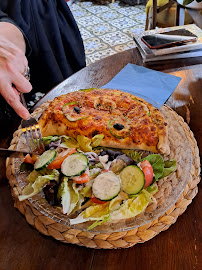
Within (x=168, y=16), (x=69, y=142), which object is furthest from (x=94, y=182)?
(x=168, y=16)

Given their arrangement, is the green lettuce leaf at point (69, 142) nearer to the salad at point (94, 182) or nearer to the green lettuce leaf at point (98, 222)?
the salad at point (94, 182)

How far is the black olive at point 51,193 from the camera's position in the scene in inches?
39.5

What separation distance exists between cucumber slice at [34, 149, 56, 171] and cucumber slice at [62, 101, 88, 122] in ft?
0.96

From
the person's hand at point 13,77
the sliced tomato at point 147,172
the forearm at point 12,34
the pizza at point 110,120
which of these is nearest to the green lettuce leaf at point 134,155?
the pizza at point 110,120

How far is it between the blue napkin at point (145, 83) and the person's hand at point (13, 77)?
59 cm

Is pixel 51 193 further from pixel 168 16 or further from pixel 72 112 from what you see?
pixel 168 16

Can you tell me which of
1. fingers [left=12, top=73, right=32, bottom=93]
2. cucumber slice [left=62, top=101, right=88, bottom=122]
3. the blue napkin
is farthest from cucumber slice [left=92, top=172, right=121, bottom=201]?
the blue napkin

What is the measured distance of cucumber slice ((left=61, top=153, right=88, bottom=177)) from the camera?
1028 mm

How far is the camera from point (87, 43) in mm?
4703

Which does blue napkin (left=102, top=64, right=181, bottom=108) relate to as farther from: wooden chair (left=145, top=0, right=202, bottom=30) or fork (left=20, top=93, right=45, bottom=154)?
wooden chair (left=145, top=0, right=202, bottom=30)

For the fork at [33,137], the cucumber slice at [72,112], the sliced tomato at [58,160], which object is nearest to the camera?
the sliced tomato at [58,160]

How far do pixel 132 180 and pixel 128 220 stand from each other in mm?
155

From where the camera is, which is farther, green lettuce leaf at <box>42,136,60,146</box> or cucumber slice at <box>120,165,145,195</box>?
green lettuce leaf at <box>42,136,60,146</box>

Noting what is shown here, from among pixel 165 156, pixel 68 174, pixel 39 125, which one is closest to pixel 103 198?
pixel 68 174
